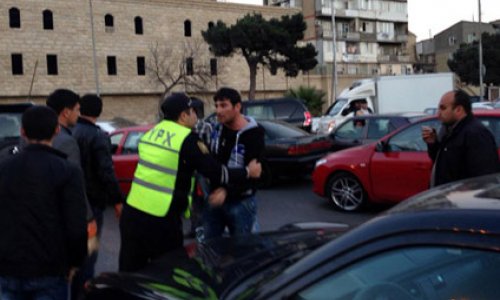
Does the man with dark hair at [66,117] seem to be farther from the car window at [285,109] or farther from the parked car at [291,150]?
the car window at [285,109]

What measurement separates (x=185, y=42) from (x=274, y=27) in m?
13.6

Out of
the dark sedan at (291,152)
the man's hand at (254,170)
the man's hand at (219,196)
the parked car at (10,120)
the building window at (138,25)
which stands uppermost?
the building window at (138,25)

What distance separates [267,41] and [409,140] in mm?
41997

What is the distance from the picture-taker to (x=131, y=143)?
35.1 feet

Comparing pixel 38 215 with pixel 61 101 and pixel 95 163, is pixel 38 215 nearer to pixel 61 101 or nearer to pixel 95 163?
pixel 61 101

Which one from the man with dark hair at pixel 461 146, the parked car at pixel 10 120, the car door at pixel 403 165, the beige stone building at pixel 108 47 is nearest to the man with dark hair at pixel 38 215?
the man with dark hair at pixel 461 146

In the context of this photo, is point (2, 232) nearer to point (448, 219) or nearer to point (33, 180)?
point (33, 180)

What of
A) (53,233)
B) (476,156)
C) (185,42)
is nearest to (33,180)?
(53,233)

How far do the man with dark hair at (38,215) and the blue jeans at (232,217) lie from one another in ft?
5.08

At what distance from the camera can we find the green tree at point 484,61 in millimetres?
65000

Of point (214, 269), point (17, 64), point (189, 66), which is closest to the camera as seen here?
point (214, 269)

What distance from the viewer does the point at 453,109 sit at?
495cm

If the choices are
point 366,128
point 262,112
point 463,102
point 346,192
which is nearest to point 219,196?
point 463,102

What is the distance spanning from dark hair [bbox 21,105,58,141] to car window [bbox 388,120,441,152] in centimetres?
628
